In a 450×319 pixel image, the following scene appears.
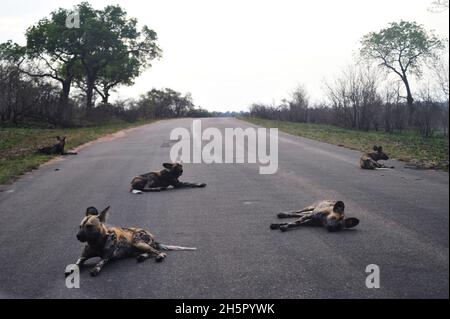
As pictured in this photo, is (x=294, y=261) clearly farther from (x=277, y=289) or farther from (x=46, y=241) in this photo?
(x=46, y=241)

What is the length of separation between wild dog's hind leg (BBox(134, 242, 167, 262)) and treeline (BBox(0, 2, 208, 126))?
33.8m

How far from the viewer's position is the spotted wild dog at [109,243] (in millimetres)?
5320

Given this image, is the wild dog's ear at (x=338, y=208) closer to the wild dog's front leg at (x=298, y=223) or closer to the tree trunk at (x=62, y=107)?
the wild dog's front leg at (x=298, y=223)

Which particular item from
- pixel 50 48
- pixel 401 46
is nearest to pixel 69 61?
pixel 50 48

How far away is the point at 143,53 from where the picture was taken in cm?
4953

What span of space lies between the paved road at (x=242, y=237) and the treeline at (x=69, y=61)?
27.8 meters

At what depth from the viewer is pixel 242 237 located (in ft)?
20.6

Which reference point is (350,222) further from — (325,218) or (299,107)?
(299,107)

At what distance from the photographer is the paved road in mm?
4434

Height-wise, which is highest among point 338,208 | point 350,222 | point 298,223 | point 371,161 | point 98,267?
point 371,161

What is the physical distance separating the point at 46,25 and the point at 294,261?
1687 inches

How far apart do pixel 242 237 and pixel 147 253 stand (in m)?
1.28

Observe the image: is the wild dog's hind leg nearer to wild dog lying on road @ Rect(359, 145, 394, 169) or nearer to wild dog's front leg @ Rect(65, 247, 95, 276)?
wild dog's front leg @ Rect(65, 247, 95, 276)
